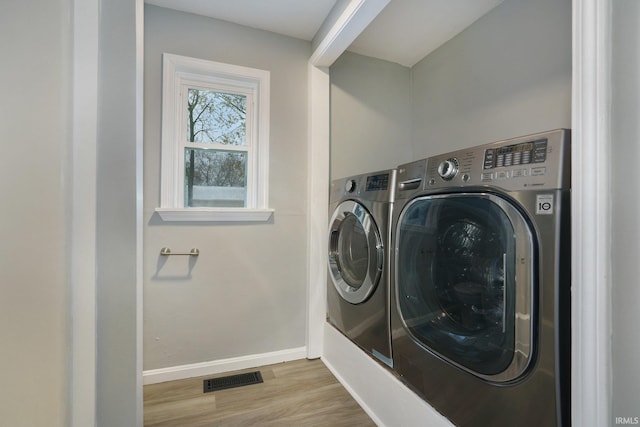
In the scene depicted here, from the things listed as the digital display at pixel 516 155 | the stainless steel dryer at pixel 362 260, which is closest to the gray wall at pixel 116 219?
the stainless steel dryer at pixel 362 260

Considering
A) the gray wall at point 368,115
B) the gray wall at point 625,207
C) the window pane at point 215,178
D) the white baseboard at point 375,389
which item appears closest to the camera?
the gray wall at point 625,207

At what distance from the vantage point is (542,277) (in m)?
0.73

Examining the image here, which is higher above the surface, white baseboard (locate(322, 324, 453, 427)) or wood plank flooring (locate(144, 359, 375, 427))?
white baseboard (locate(322, 324, 453, 427))

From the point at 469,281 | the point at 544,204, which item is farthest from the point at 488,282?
the point at 544,204

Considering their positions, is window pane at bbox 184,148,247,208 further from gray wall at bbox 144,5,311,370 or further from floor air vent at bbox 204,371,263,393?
floor air vent at bbox 204,371,263,393

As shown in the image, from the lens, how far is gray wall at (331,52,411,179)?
84.0 inches

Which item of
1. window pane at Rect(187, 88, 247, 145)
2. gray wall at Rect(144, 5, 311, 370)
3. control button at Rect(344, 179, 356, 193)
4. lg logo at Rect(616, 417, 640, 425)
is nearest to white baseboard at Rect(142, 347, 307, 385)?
gray wall at Rect(144, 5, 311, 370)

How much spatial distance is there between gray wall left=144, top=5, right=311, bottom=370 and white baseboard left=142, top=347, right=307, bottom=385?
0.11 feet

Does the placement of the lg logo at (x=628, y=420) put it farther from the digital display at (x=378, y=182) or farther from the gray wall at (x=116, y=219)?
the gray wall at (x=116, y=219)

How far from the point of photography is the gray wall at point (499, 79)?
1.42m

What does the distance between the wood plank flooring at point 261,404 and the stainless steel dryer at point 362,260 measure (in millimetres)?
340

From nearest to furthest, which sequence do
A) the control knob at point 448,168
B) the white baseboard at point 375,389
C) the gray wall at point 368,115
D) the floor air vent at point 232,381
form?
the control knob at point 448,168, the white baseboard at point 375,389, the floor air vent at point 232,381, the gray wall at point 368,115

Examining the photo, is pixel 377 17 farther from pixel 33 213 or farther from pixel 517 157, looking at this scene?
pixel 33 213

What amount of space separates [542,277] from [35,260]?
52.1 inches
